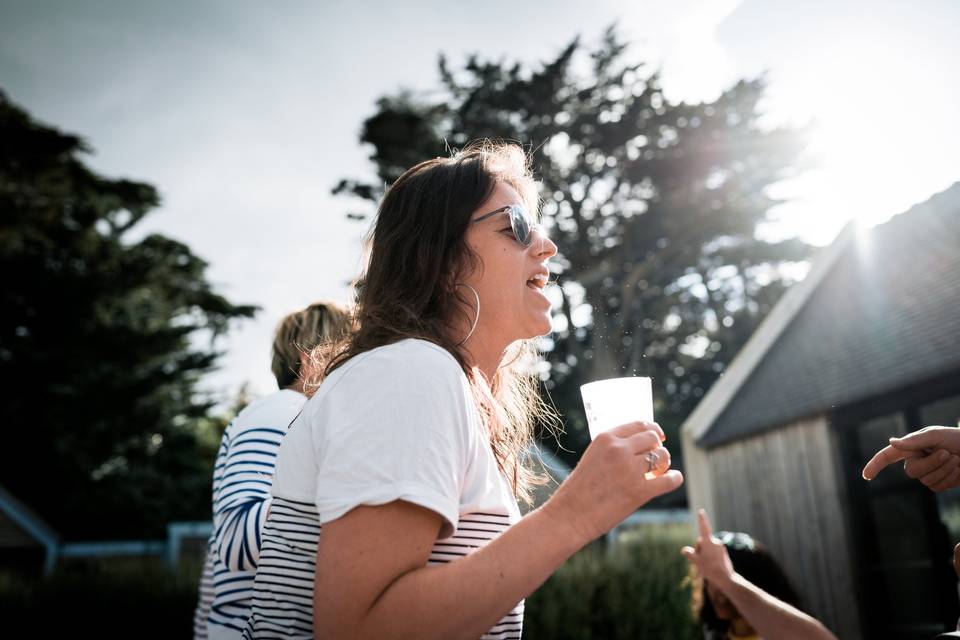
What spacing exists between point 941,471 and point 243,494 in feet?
6.00

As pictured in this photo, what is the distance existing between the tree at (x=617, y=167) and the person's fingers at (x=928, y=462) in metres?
13.1

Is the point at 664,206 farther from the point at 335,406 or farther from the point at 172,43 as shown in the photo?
the point at 335,406

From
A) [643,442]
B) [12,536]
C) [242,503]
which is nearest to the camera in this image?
[643,442]

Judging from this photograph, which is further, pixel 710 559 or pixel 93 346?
pixel 93 346

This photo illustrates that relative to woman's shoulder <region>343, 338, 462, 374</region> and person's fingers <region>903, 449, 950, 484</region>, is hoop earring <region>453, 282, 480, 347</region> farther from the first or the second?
person's fingers <region>903, 449, 950, 484</region>

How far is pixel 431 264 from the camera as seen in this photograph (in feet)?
4.95

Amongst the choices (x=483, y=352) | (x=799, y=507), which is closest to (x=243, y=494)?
(x=483, y=352)

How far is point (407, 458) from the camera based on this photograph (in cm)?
104

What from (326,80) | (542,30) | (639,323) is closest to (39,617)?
(326,80)

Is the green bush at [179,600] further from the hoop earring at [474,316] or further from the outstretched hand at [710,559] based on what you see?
the hoop earring at [474,316]

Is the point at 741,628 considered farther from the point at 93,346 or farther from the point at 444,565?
the point at 93,346

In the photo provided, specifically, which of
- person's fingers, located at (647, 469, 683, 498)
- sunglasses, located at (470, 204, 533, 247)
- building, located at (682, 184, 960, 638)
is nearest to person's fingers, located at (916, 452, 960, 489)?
person's fingers, located at (647, 469, 683, 498)

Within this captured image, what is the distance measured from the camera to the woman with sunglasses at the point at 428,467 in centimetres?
103

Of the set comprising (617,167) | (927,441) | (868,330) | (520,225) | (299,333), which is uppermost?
(617,167)
